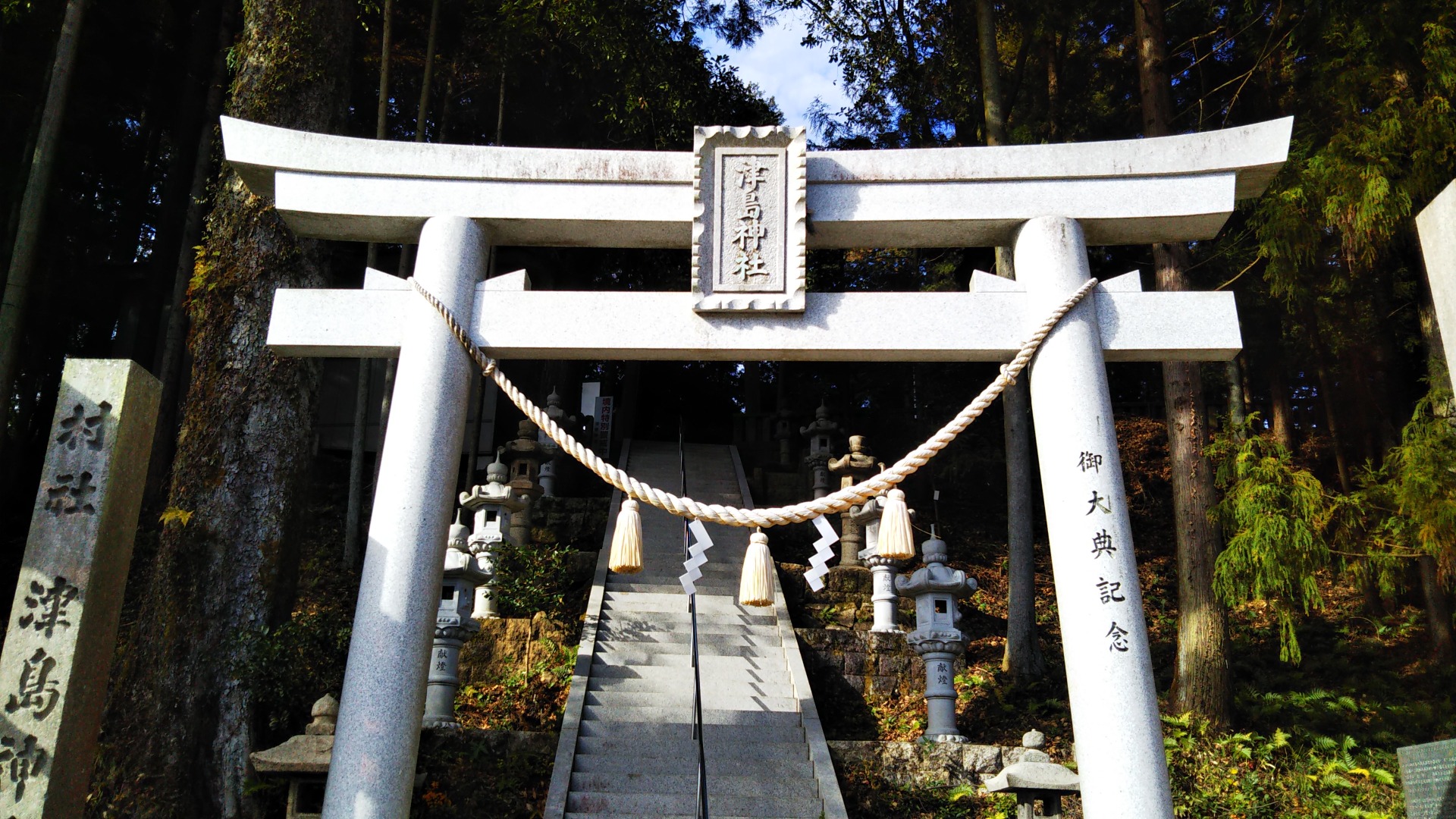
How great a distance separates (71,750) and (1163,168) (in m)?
4.78

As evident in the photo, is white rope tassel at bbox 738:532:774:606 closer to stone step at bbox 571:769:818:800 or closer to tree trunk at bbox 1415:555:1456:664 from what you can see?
stone step at bbox 571:769:818:800

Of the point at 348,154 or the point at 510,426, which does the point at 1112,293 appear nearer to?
the point at 348,154

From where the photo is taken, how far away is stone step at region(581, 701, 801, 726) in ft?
24.1

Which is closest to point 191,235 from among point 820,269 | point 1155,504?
point 820,269

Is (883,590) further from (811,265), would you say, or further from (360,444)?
(811,265)

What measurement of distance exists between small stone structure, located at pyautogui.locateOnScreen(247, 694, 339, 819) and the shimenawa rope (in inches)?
84.3

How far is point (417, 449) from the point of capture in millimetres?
4082

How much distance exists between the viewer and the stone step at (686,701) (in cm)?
756

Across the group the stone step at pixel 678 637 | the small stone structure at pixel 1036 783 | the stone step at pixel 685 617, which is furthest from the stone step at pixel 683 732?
the small stone structure at pixel 1036 783

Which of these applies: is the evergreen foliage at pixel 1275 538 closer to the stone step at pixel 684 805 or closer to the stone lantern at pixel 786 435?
the stone step at pixel 684 805

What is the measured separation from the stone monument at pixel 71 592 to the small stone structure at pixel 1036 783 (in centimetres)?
412

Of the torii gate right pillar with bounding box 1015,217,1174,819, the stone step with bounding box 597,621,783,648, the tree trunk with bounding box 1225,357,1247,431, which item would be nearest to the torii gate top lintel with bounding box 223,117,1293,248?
the torii gate right pillar with bounding box 1015,217,1174,819

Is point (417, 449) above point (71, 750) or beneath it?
above

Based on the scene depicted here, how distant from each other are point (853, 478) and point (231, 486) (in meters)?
6.78
